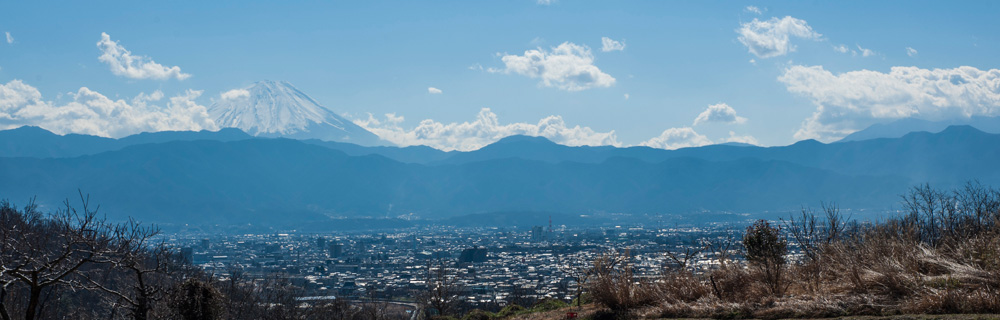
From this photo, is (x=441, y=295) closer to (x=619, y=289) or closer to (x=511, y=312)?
(x=511, y=312)

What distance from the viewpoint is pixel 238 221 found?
552ft

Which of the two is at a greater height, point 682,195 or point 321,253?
point 682,195

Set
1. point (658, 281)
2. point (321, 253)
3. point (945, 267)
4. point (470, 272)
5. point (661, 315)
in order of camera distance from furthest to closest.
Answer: point (321, 253)
point (470, 272)
point (658, 281)
point (661, 315)
point (945, 267)

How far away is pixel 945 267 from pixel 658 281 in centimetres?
389

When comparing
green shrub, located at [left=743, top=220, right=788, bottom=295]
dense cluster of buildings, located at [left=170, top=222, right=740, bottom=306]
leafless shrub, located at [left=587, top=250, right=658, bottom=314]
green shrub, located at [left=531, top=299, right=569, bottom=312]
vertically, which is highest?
green shrub, located at [left=743, top=220, right=788, bottom=295]

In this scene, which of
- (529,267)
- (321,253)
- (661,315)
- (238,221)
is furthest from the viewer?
(238,221)

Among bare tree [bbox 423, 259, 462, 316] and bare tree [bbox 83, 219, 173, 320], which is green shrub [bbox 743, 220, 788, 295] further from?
bare tree [bbox 83, 219, 173, 320]

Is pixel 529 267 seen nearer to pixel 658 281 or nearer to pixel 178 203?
pixel 658 281

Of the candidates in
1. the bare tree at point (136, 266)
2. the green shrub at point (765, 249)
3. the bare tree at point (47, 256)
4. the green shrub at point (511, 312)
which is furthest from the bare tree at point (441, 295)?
the bare tree at point (47, 256)

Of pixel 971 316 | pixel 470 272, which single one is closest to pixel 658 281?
pixel 971 316

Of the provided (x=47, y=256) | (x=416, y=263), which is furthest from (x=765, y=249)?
(x=416, y=263)

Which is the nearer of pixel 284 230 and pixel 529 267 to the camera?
pixel 529 267

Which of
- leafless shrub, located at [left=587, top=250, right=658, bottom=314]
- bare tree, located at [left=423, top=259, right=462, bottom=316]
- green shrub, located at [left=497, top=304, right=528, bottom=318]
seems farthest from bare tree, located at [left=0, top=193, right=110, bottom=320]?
bare tree, located at [left=423, top=259, right=462, bottom=316]

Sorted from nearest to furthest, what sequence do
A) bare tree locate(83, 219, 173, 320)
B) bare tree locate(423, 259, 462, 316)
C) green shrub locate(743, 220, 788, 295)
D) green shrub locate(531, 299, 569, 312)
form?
bare tree locate(83, 219, 173, 320), green shrub locate(743, 220, 788, 295), green shrub locate(531, 299, 569, 312), bare tree locate(423, 259, 462, 316)
